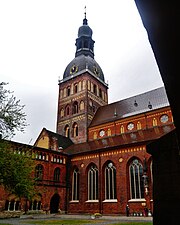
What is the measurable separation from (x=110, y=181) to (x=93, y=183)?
2537 millimetres

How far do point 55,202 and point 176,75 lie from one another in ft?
101

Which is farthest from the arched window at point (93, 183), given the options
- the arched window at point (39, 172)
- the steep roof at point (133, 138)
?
the arched window at point (39, 172)

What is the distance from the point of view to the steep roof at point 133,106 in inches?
1355

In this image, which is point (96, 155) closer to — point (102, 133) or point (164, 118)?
point (102, 133)

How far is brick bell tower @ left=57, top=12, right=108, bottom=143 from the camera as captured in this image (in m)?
40.9

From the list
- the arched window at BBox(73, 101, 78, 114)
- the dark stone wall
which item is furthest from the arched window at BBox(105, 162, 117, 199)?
the dark stone wall

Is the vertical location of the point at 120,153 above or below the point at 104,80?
below

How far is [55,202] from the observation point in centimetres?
2969

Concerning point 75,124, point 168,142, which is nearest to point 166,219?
point 168,142

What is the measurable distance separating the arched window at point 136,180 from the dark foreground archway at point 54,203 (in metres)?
9.76

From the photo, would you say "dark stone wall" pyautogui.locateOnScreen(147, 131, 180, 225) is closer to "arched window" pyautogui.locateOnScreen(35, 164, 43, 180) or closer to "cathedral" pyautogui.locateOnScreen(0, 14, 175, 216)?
"cathedral" pyautogui.locateOnScreen(0, 14, 175, 216)

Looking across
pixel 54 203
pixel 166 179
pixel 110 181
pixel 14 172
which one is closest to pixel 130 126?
pixel 110 181

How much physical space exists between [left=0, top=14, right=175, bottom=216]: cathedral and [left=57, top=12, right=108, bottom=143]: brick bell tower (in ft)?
0.62

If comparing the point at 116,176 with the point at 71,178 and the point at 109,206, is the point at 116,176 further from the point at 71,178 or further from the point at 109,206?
the point at 71,178
